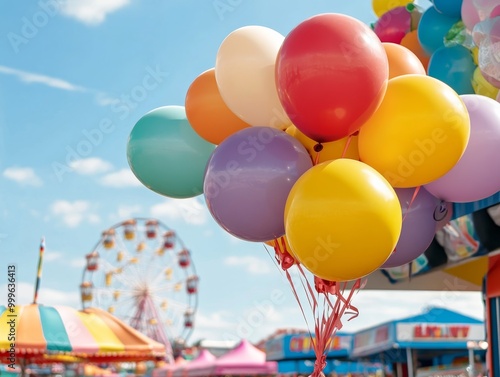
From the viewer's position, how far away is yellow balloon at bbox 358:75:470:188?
308 centimetres

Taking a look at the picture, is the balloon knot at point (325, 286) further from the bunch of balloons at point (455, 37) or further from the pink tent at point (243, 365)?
the pink tent at point (243, 365)

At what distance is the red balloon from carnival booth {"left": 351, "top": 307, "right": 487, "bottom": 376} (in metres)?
9.78

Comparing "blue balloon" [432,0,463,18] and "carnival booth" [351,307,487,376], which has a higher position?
"blue balloon" [432,0,463,18]

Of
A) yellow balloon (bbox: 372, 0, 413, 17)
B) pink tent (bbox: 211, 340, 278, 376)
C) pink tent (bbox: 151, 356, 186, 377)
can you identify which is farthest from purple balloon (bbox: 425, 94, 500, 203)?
pink tent (bbox: 151, 356, 186, 377)

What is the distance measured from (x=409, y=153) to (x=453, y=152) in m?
0.22

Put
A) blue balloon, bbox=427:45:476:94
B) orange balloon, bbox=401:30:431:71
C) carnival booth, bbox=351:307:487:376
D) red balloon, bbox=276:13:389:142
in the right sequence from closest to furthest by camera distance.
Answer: red balloon, bbox=276:13:389:142, blue balloon, bbox=427:45:476:94, orange balloon, bbox=401:30:431:71, carnival booth, bbox=351:307:487:376

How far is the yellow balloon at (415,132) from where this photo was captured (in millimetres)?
3084

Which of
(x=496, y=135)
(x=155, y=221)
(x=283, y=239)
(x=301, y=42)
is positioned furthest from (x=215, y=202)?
(x=155, y=221)

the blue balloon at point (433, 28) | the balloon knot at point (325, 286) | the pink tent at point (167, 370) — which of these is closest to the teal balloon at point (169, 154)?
the balloon knot at point (325, 286)

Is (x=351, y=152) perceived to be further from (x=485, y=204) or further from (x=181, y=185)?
(x=485, y=204)

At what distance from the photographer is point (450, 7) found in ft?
17.1

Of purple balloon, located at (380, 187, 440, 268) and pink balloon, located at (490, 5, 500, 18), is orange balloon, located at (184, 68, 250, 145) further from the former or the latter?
pink balloon, located at (490, 5, 500, 18)

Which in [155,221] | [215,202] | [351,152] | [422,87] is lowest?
[215,202]

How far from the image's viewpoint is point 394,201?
287 centimetres
